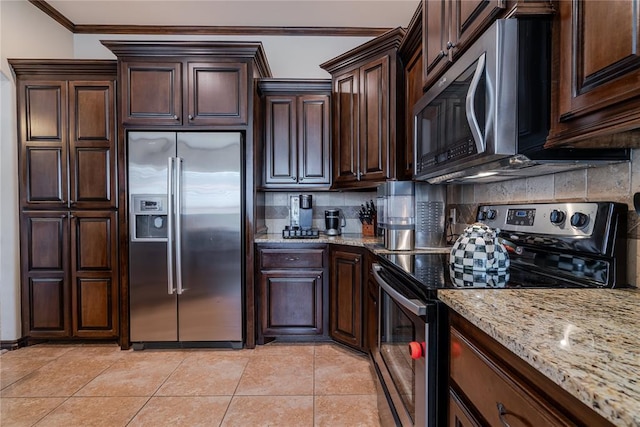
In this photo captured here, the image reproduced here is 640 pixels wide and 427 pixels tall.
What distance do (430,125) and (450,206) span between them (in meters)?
0.84

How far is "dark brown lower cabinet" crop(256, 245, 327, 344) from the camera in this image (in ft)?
9.10

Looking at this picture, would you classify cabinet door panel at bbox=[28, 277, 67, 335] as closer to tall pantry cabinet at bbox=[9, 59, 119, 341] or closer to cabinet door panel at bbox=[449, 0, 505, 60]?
tall pantry cabinet at bbox=[9, 59, 119, 341]

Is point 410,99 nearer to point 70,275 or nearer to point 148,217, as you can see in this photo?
point 148,217

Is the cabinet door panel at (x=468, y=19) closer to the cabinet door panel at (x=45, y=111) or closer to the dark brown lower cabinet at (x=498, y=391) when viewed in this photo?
the dark brown lower cabinet at (x=498, y=391)

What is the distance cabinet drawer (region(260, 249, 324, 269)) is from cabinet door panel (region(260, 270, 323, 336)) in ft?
0.22

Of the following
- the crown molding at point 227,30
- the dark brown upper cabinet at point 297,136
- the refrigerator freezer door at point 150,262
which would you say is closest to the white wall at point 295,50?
the crown molding at point 227,30

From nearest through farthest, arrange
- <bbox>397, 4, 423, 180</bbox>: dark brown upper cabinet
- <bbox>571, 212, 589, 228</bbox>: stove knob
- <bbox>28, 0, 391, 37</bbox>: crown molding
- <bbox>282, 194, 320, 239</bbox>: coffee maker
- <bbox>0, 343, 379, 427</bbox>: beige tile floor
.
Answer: <bbox>571, 212, 589, 228</bbox>: stove knob < <bbox>0, 343, 379, 427</bbox>: beige tile floor < <bbox>397, 4, 423, 180</bbox>: dark brown upper cabinet < <bbox>282, 194, 320, 239</bbox>: coffee maker < <bbox>28, 0, 391, 37</bbox>: crown molding

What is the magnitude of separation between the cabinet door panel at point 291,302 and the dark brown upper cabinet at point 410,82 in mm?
1131

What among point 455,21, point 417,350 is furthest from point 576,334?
point 455,21

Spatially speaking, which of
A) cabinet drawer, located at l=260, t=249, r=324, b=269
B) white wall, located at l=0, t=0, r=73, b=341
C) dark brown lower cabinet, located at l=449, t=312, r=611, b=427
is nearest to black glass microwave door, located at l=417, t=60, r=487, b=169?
dark brown lower cabinet, located at l=449, t=312, r=611, b=427

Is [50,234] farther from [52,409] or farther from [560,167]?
[560,167]

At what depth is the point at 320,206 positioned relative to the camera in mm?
3422

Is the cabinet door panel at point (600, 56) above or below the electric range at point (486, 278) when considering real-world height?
above

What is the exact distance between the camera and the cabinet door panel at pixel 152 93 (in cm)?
267
